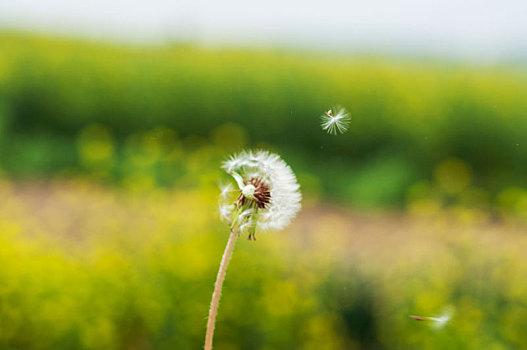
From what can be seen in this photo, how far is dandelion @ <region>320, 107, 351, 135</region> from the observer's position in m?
0.26

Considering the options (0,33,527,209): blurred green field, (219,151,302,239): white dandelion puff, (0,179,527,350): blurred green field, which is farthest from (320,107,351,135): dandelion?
(0,33,527,209): blurred green field

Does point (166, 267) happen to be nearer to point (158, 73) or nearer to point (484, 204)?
point (484, 204)

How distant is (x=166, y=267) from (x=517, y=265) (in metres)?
0.81

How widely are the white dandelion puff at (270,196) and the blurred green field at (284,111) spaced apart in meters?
2.40

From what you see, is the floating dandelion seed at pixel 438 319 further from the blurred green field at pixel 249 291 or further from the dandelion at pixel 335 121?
the blurred green field at pixel 249 291

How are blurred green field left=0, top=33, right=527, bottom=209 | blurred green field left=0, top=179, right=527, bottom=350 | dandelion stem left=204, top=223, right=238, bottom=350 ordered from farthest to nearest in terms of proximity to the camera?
blurred green field left=0, top=33, right=527, bottom=209 → blurred green field left=0, top=179, right=527, bottom=350 → dandelion stem left=204, top=223, right=238, bottom=350

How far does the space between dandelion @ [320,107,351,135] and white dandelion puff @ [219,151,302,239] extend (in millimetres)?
25

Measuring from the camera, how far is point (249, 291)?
1447 millimetres

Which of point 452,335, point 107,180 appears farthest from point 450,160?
point 452,335

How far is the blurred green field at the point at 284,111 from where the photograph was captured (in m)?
3.09

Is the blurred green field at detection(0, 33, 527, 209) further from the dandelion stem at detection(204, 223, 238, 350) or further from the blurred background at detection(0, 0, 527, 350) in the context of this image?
the dandelion stem at detection(204, 223, 238, 350)

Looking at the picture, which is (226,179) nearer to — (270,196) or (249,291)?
(249,291)

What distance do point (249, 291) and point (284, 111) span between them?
75.5 inches

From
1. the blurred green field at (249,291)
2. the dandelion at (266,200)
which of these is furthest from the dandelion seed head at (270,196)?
the blurred green field at (249,291)
